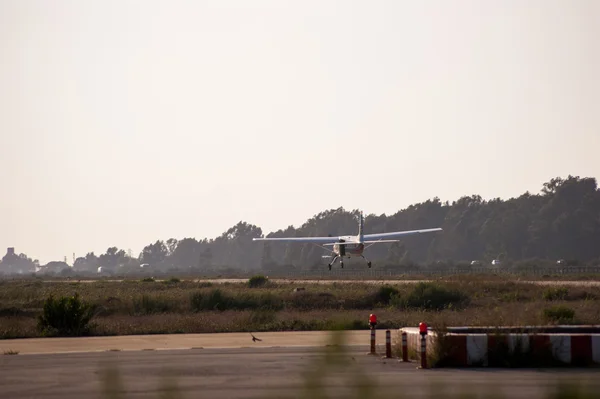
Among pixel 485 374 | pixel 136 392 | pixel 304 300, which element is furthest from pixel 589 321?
pixel 136 392

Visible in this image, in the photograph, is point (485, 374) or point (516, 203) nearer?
point (485, 374)

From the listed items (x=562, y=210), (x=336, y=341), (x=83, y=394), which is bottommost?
(x=83, y=394)

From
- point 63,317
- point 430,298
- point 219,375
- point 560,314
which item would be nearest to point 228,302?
point 430,298

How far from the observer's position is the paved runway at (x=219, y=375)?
16641mm

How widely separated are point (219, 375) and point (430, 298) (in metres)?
26.7

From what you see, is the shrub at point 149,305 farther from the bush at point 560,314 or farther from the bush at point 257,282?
the bush at point 257,282

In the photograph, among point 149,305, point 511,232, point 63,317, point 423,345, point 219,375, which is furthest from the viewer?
point 511,232

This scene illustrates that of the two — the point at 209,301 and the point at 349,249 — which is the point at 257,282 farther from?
the point at 209,301

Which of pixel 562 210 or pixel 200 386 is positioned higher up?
pixel 562 210

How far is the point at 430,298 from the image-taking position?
1770 inches

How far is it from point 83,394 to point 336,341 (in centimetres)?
1275

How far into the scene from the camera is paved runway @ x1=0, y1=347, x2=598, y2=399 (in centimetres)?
1664

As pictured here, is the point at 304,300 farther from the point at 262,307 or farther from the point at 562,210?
the point at 562,210

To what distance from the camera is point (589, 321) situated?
32094 mm
